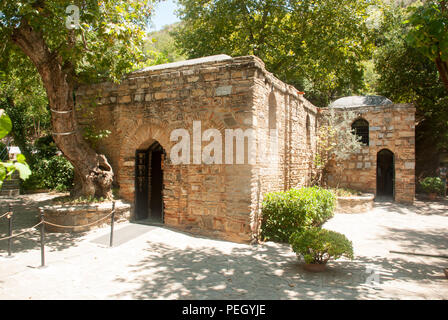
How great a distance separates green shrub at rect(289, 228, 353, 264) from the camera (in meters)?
5.20

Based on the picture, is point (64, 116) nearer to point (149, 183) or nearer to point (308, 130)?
point (149, 183)

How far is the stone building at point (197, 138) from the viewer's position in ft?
23.0

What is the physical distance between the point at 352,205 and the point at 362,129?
4479 mm

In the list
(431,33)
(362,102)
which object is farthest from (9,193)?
(362,102)

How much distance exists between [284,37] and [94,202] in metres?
12.7

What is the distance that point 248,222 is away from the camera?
22.7ft

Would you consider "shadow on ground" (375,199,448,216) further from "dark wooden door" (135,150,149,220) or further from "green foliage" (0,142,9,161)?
"green foliage" (0,142,9,161)

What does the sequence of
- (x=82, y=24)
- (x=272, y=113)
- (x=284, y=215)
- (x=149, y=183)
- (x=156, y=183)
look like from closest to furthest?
(x=82, y=24) → (x=284, y=215) → (x=272, y=113) → (x=149, y=183) → (x=156, y=183)

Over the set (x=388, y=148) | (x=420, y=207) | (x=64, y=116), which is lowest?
(x=420, y=207)

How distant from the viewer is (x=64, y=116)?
24.5 ft

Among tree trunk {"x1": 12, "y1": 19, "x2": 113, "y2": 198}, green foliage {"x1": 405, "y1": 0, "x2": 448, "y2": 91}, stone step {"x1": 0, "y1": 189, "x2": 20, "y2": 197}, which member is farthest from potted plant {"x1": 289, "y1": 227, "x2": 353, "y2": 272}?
stone step {"x1": 0, "y1": 189, "x2": 20, "y2": 197}

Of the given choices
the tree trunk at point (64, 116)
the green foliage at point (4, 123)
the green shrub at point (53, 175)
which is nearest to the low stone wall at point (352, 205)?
the tree trunk at point (64, 116)

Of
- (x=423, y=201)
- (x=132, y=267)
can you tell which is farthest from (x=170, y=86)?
(x=423, y=201)

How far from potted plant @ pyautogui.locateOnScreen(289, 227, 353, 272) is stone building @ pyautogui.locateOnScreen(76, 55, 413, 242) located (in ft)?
5.49
